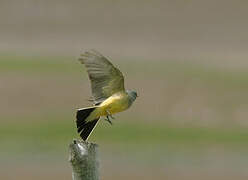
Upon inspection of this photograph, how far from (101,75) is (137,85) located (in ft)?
32.2

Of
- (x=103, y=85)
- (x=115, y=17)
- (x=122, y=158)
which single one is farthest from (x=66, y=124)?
(x=103, y=85)

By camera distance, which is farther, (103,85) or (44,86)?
(44,86)

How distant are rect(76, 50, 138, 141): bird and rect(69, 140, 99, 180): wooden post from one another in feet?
2.26

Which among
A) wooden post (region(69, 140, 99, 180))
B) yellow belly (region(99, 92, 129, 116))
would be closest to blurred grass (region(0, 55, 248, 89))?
yellow belly (region(99, 92, 129, 116))

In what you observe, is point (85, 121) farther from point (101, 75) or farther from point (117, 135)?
point (117, 135)

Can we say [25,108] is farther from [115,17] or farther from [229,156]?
[115,17]

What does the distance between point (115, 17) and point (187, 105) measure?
562cm

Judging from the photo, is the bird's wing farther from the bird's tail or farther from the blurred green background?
the blurred green background

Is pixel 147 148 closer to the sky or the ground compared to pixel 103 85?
closer to the ground

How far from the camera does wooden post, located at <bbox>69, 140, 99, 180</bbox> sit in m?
4.23

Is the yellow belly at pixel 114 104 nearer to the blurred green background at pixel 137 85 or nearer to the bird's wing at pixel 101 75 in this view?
the bird's wing at pixel 101 75

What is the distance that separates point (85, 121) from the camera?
512 cm

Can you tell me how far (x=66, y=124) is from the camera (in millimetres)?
13562

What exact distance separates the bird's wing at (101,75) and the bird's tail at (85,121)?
0.37 ft
